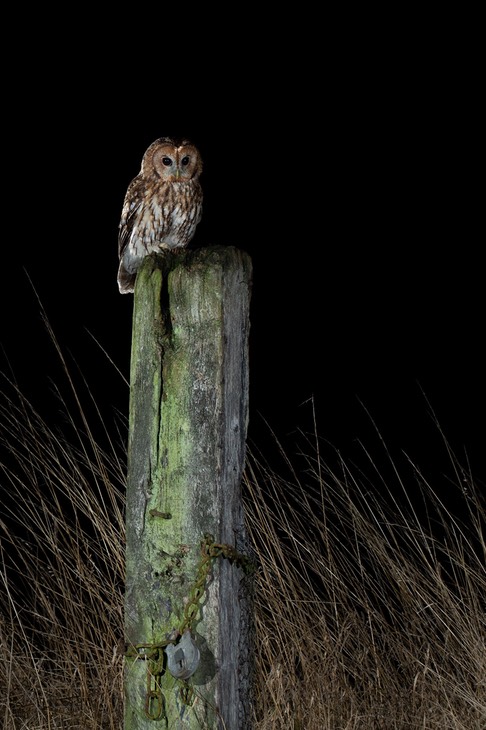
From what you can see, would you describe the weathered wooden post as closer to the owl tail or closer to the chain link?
the chain link

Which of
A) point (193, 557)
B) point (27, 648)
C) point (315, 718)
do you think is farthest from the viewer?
point (27, 648)

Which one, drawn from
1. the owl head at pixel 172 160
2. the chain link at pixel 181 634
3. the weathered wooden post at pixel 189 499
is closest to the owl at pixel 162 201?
the owl head at pixel 172 160

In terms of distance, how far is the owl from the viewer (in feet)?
10.9

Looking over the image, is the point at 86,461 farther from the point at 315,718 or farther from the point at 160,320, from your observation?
the point at 160,320

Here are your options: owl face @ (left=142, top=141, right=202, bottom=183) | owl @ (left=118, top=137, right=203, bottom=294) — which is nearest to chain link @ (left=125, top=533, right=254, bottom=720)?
owl @ (left=118, top=137, right=203, bottom=294)

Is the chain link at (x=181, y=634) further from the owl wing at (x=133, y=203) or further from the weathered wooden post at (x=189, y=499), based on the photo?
the owl wing at (x=133, y=203)

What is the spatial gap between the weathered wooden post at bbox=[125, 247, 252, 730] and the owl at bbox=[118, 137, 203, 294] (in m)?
1.34

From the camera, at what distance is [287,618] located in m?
3.08

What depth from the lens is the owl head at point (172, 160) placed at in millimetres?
3275

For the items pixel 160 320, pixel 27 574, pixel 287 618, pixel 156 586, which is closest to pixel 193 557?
pixel 156 586

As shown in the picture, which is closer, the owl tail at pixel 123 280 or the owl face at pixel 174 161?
the owl face at pixel 174 161

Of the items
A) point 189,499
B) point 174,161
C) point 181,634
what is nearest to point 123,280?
point 174,161

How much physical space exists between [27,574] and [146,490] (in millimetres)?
1394

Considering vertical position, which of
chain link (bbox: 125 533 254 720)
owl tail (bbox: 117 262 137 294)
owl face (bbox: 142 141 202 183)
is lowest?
Result: chain link (bbox: 125 533 254 720)
